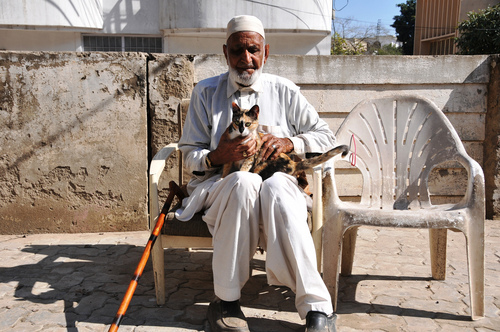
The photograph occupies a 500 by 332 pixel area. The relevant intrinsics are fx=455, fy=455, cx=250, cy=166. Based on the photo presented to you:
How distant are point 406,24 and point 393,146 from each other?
91.5ft

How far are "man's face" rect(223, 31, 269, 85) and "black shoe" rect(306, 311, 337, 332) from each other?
137 centimetres

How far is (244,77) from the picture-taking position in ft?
8.88

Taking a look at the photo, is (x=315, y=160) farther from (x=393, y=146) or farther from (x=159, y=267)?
(x=159, y=267)

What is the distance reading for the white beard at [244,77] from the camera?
2.71 m

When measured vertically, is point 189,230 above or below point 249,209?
below

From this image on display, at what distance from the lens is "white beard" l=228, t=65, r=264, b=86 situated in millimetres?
2707

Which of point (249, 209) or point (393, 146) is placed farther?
point (393, 146)

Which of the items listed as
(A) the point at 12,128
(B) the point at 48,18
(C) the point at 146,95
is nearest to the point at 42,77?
(A) the point at 12,128

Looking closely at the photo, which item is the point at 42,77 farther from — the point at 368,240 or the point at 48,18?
the point at 48,18

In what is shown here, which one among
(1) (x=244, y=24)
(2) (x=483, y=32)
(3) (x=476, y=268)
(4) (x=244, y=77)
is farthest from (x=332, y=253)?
(2) (x=483, y=32)

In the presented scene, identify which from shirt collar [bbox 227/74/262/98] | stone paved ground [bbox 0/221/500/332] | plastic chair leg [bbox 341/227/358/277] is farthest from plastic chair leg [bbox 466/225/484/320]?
shirt collar [bbox 227/74/262/98]

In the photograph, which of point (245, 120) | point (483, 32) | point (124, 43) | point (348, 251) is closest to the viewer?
point (245, 120)

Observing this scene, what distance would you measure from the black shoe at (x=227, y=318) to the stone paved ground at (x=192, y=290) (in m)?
0.10

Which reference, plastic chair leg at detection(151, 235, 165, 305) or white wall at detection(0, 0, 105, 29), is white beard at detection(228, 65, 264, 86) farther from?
white wall at detection(0, 0, 105, 29)
